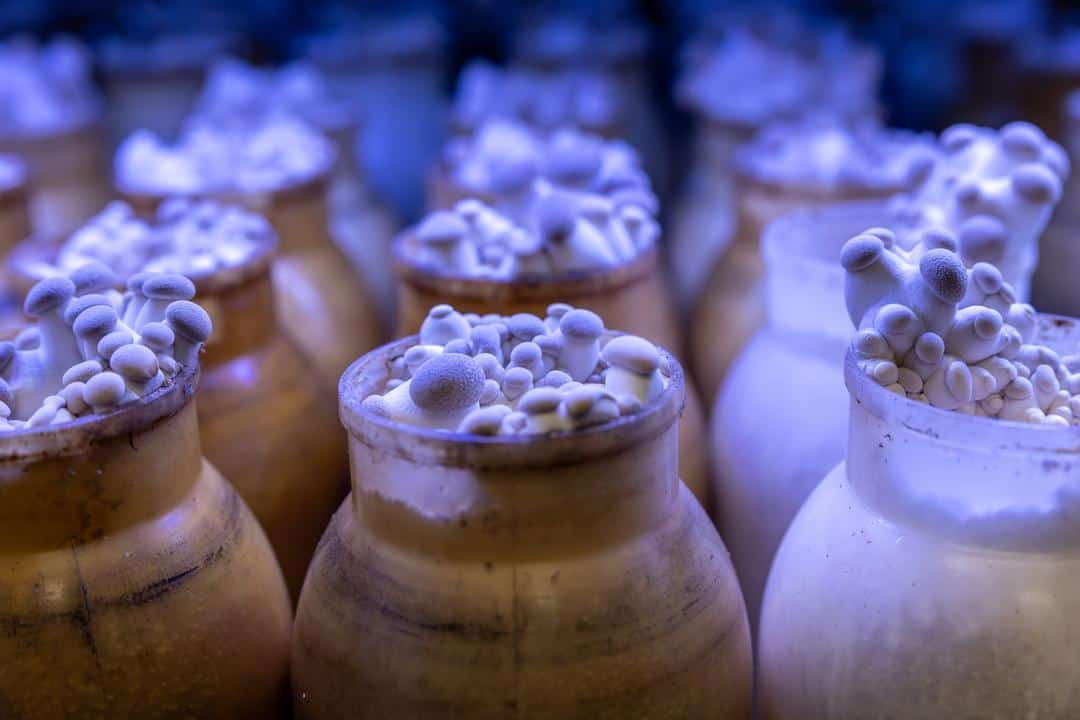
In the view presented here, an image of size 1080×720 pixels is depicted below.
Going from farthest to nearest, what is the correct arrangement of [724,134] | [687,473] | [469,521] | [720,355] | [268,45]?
[268,45] < [724,134] < [720,355] < [687,473] < [469,521]

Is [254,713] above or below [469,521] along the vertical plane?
below

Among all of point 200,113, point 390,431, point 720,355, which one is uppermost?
point 390,431

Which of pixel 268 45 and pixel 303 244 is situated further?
pixel 268 45

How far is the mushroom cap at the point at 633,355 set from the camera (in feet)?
1.79

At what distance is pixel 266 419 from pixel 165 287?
214mm

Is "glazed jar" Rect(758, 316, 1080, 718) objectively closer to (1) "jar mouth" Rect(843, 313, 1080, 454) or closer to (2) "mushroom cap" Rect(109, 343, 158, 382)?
(1) "jar mouth" Rect(843, 313, 1080, 454)

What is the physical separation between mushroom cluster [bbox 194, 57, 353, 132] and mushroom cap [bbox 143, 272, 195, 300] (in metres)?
0.85

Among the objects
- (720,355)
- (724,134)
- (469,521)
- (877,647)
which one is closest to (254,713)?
(469,521)

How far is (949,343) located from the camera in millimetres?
580

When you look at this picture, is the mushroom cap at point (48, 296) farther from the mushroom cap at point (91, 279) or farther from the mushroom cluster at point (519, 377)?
the mushroom cluster at point (519, 377)

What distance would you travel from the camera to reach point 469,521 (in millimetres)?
525

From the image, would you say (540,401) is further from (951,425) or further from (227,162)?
(227,162)

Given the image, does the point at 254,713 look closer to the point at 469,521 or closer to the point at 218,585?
the point at 218,585

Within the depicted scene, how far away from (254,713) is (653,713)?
0.22 meters
